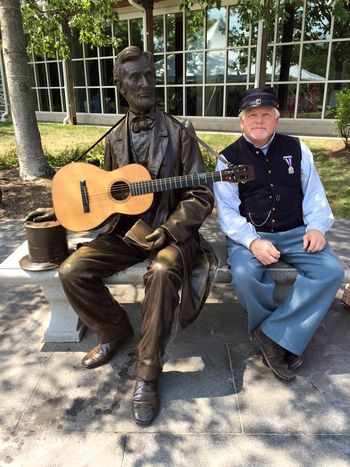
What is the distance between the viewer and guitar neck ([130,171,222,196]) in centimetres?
258

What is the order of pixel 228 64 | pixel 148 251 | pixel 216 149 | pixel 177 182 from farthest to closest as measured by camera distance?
pixel 228 64, pixel 216 149, pixel 148 251, pixel 177 182

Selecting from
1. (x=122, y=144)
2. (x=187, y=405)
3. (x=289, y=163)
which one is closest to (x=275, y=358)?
(x=187, y=405)

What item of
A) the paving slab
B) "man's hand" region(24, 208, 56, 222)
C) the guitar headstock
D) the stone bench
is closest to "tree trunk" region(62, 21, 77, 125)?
the stone bench

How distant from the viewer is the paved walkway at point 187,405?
2.02 meters

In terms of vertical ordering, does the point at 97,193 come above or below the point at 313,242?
above

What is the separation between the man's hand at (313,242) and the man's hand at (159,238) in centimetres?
87

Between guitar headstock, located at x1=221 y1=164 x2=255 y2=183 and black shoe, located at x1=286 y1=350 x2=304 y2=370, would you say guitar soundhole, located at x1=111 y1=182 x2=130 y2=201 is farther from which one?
black shoe, located at x1=286 y1=350 x2=304 y2=370

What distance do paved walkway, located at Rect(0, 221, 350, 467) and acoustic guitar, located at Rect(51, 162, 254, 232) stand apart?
0.91 metres

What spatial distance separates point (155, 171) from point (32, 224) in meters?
0.89

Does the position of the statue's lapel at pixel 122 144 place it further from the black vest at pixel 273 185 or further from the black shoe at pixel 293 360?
the black shoe at pixel 293 360

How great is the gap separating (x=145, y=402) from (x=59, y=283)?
100 cm

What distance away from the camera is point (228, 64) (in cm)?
1191

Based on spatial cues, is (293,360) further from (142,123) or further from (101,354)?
(142,123)

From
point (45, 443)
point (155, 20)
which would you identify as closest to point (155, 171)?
point (45, 443)
